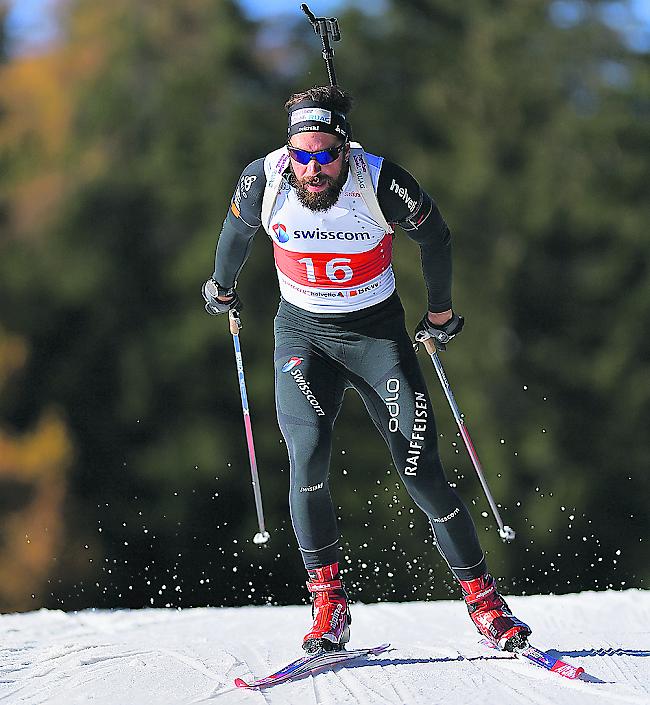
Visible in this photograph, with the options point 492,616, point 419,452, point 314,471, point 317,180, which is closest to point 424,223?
point 317,180

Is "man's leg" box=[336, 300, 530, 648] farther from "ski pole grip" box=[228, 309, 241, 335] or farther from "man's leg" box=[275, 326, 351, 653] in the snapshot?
"ski pole grip" box=[228, 309, 241, 335]

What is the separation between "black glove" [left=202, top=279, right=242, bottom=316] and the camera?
5473mm

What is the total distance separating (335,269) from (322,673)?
1.56 metres

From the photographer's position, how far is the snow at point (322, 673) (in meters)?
4.58

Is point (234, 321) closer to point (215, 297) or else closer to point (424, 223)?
point (215, 297)

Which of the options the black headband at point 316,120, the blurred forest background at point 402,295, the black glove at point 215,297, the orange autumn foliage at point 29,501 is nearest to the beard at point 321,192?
the black headband at point 316,120

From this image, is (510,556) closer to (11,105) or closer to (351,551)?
(351,551)

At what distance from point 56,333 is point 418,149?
7.28 meters

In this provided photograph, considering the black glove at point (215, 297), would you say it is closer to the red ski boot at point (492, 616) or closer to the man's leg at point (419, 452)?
the man's leg at point (419, 452)

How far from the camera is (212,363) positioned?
21875 mm

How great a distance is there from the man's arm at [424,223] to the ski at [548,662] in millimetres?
1406

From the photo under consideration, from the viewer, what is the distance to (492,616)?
5.09 meters

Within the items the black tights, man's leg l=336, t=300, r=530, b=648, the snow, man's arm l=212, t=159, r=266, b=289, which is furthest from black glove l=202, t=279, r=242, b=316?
the snow

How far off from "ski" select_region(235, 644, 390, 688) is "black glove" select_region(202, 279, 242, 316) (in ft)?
4.97
